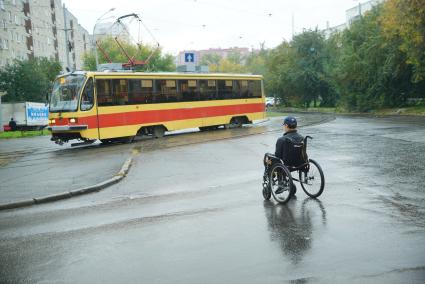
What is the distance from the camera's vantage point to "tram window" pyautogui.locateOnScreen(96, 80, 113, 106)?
2002 centimetres

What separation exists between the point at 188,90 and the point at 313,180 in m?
17.2

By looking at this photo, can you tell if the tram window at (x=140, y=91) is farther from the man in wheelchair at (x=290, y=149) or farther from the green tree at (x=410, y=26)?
the green tree at (x=410, y=26)

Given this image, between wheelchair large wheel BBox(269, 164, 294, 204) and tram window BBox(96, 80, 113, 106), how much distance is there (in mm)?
13410

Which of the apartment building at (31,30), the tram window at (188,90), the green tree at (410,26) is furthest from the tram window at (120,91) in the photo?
the apartment building at (31,30)

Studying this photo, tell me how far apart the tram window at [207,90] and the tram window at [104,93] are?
20.1ft

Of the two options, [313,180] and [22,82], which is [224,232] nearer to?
[313,180]

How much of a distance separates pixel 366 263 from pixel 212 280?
1.54 metres

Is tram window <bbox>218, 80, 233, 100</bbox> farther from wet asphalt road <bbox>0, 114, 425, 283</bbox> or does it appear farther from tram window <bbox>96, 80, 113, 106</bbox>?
wet asphalt road <bbox>0, 114, 425, 283</bbox>

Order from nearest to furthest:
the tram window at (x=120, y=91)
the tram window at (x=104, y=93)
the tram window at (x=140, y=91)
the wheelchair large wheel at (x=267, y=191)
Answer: the wheelchair large wheel at (x=267, y=191) → the tram window at (x=104, y=93) → the tram window at (x=120, y=91) → the tram window at (x=140, y=91)

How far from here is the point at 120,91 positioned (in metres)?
21.0

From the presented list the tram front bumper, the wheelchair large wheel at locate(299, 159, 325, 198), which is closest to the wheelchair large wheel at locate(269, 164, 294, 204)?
the wheelchair large wheel at locate(299, 159, 325, 198)

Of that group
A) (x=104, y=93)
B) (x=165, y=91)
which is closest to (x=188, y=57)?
(x=165, y=91)

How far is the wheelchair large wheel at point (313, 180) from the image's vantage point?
7.92 metres

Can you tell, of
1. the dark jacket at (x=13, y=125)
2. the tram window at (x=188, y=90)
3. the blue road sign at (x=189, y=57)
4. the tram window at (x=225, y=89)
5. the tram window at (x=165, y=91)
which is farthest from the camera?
the dark jacket at (x=13, y=125)
